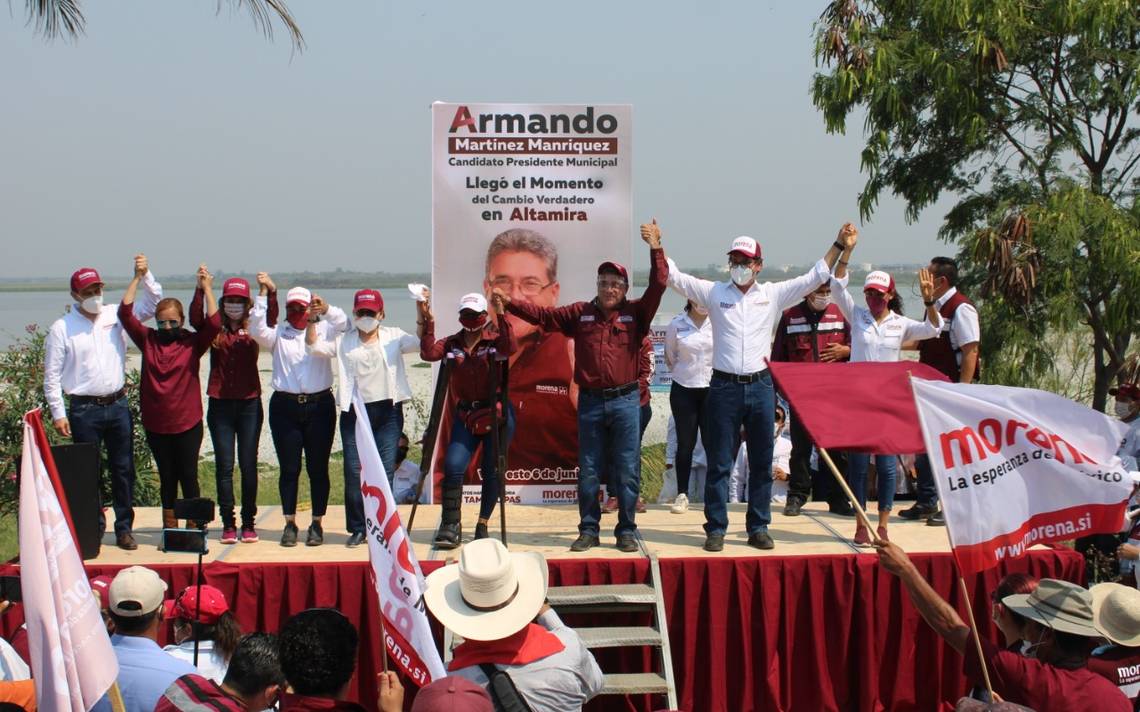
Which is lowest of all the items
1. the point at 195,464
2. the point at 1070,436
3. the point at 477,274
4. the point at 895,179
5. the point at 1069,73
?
the point at 195,464

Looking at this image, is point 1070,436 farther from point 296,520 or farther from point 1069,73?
point 1069,73

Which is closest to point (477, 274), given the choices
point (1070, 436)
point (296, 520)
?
point (296, 520)

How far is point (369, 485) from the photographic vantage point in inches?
178

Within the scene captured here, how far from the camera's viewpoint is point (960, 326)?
7945mm

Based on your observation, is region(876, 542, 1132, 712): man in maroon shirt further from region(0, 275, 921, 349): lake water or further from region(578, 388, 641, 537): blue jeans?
region(0, 275, 921, 349): lake water

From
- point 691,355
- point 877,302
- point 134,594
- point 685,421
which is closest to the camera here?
point 134,594

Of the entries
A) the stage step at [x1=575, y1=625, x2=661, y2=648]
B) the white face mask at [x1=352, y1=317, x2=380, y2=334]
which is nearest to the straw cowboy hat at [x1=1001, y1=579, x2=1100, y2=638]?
the stage step at [x1=575, y1=625, x2=661, y2=648]

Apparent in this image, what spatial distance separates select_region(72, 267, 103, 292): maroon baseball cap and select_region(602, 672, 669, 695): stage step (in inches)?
158

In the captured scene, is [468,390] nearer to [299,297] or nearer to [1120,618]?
[299,297]

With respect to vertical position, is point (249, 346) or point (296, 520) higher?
point (249, 346)

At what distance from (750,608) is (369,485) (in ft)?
11.1

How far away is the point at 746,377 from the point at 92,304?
13.5 feet

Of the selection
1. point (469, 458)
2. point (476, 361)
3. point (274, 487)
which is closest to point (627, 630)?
point (469, 458)

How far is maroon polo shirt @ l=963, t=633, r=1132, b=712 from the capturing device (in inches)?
147
